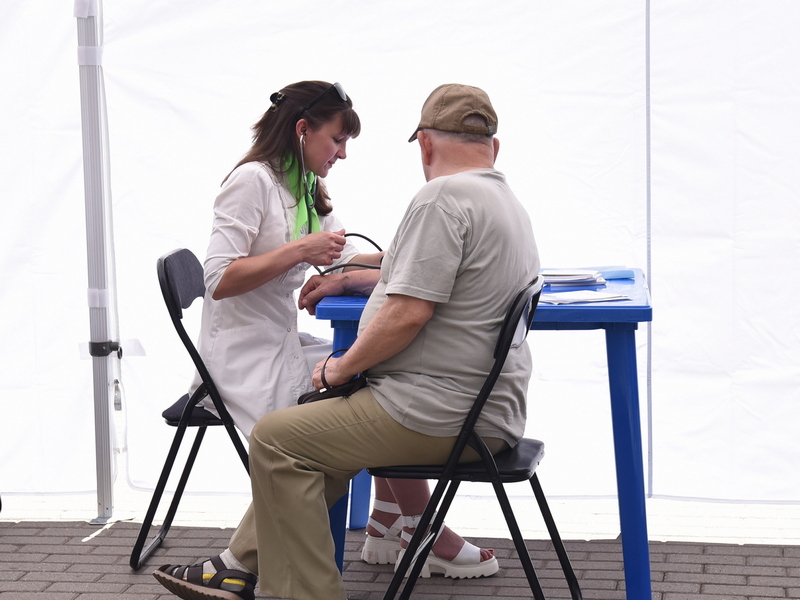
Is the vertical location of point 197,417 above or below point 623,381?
below

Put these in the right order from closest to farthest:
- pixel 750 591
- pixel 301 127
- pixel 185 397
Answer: pixel 750 591
pixel 301 127
pixel 185 397

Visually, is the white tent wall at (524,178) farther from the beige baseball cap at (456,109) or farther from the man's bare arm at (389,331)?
the man's bare arm at (389,331)

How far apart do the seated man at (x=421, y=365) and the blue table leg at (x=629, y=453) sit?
0.83 ft

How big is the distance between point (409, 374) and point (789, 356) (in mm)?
1600

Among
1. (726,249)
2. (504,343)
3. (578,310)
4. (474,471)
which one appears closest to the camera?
(504,343)

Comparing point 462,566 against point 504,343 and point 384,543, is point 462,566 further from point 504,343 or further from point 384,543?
point 504,343

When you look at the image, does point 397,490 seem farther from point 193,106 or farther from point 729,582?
point 193,106

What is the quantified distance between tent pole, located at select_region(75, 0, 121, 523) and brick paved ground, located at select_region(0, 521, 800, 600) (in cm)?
32

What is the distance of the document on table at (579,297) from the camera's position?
2.40 metres

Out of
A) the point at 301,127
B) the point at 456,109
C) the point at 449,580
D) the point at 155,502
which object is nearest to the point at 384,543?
the point at 449,580

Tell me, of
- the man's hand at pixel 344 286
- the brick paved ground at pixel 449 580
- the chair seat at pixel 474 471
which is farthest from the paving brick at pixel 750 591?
the man's hand at pixel 344 286

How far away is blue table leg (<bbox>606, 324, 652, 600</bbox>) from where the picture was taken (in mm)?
2383

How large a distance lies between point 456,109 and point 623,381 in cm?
79

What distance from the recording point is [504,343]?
2078 mm
